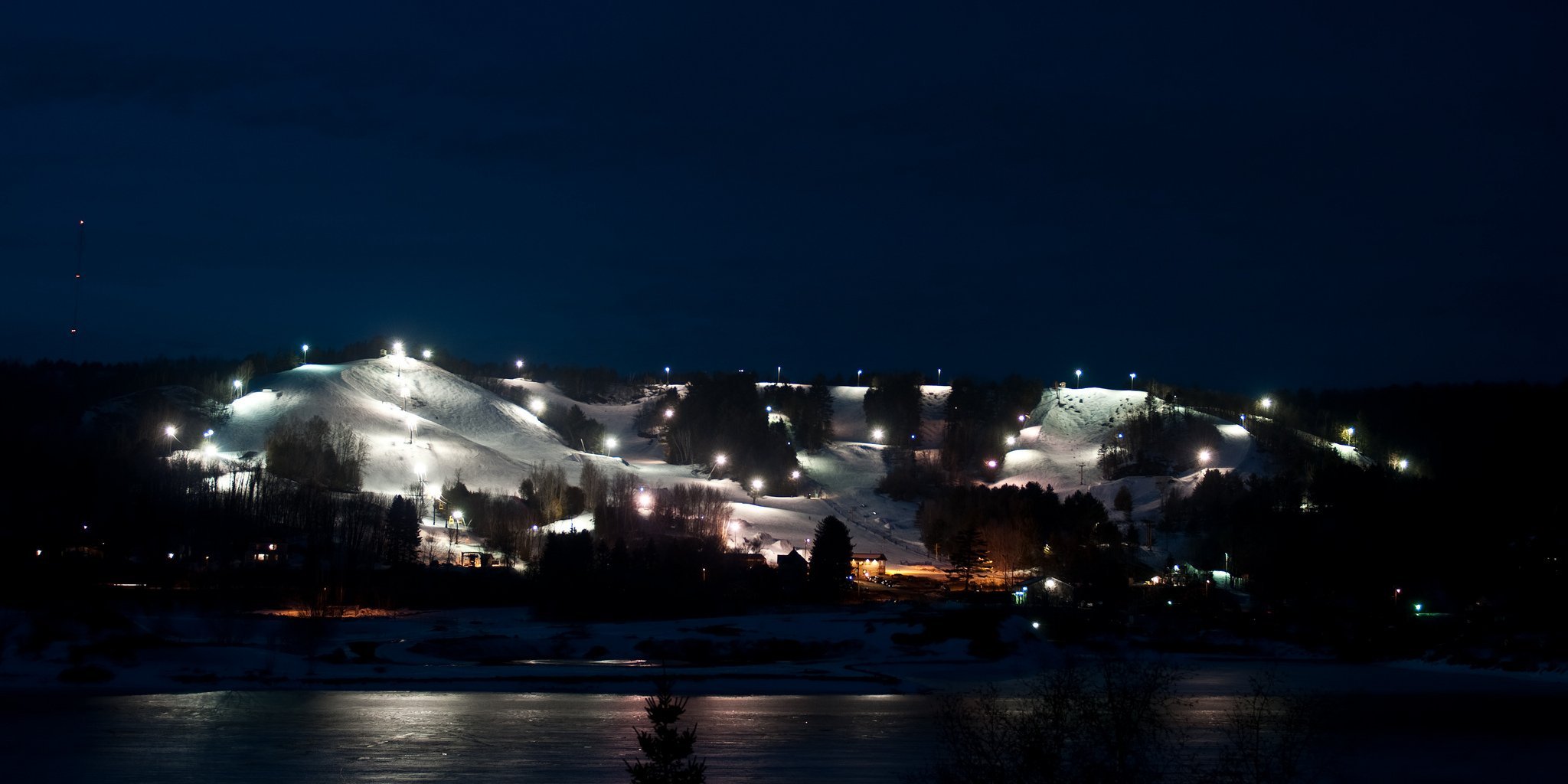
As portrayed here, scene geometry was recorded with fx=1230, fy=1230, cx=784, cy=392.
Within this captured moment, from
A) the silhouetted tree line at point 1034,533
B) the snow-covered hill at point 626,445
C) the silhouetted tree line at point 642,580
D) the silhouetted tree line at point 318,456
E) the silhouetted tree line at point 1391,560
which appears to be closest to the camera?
the silhouetted tree line at point 642,580

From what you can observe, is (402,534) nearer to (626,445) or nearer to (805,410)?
(626,445)

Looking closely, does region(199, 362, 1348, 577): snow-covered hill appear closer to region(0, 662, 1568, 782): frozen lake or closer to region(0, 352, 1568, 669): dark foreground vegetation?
region(0, 352, 1568, 669): dark foreground vegetation

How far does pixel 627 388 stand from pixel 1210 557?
113882mm

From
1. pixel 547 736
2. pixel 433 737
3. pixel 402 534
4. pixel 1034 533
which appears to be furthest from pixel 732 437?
pixel 433 737

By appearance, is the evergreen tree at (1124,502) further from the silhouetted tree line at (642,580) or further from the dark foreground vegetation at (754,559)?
the silhouetted tree line at (642,580)

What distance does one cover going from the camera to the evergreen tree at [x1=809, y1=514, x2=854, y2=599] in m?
67.9

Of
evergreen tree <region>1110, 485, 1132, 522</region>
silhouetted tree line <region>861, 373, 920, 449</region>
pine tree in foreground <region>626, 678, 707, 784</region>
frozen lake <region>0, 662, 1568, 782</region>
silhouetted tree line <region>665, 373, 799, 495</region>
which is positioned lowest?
frozen lake <region>0, 662, 1568, 782</region>

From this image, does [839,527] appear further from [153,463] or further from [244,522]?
[153,463]

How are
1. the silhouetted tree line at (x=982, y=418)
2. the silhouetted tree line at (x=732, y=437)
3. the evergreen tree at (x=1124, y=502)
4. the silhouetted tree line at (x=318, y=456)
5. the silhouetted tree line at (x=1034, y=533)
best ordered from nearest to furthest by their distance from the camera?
1. the silhouetted tree line at (x=1034, y=533)
2. the silhouetted tree line at (x=318, y=456)
3. the evergreen tree at (x=1124, y=502)
4. the silhouetted tree line at (x=732, y=437)
5. the silhouetted tree line at (x=982, y=418)

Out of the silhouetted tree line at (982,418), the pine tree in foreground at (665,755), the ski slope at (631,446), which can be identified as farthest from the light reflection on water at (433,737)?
the silhouetted tree line at (982,418)

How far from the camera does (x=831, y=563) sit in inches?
2726

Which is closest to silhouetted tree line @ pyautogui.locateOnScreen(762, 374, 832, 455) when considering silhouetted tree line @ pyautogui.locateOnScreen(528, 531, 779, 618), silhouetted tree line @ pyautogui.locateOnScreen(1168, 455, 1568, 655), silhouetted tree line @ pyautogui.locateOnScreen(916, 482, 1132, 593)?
silhouetted tree line @ pyautogui.locateOnScreen(916, 482, 1132, 593)

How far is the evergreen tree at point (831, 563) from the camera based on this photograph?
67.9 meters

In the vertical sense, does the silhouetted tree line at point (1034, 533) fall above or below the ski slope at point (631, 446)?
below
